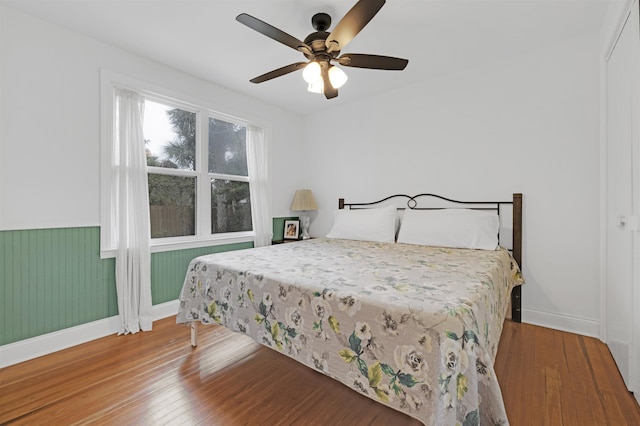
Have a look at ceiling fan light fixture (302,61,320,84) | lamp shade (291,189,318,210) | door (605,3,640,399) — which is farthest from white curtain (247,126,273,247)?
door (605,3,640,399)

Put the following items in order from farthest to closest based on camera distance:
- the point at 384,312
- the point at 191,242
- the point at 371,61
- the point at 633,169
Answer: the point at 191,242
the point at 371,61
the point at 633,169
the point at 384,312

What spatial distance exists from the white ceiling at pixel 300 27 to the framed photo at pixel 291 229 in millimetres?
1955

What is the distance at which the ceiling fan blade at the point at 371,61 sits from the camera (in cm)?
195

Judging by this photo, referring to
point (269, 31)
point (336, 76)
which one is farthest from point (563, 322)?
point (269, 31)

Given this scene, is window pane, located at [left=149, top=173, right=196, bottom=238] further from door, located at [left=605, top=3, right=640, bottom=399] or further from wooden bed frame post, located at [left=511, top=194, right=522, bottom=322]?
door, located at [left=605, top=3, right=640, bottom=399]

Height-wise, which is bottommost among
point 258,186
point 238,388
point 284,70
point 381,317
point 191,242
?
point 238,388

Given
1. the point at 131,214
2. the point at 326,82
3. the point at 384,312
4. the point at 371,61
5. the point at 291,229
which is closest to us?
the point at 384,312

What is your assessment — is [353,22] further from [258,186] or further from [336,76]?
[258,186]

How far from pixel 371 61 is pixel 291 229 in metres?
2.51

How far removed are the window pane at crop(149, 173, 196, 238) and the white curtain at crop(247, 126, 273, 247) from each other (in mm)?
756

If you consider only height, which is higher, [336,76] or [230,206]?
[336,76]

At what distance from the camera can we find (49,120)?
2154 millimetres

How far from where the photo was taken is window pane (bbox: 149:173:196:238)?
2.84 m

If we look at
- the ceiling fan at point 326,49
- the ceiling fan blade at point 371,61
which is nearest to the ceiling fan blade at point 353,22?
the ceiling fan at point 326,49
